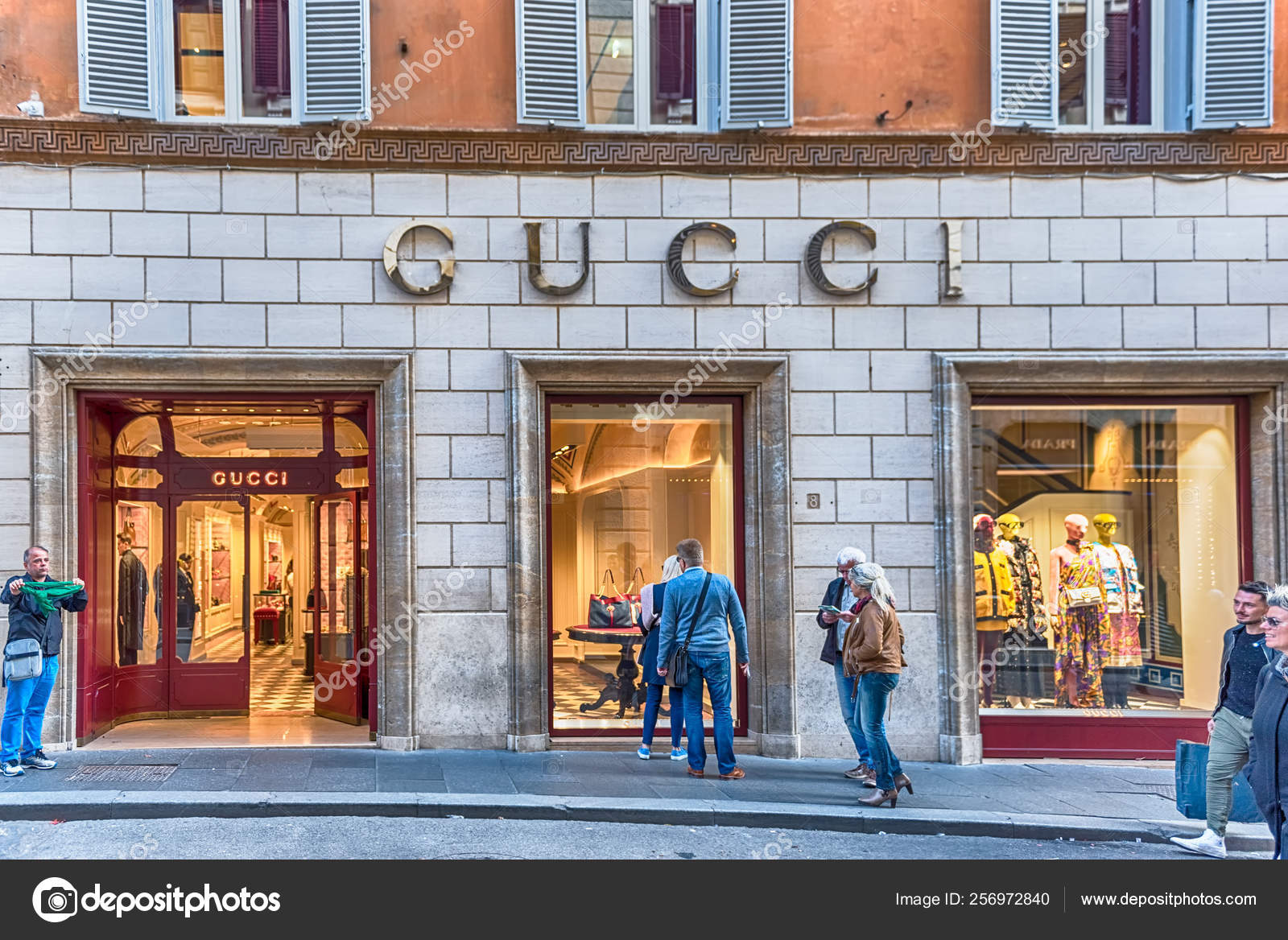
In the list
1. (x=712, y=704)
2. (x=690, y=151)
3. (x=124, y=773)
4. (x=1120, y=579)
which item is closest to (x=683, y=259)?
(x=690, y=151)

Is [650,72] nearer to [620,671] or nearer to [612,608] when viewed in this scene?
[612,608]

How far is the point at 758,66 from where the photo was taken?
35.1 ft

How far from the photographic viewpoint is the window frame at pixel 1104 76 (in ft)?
36.0

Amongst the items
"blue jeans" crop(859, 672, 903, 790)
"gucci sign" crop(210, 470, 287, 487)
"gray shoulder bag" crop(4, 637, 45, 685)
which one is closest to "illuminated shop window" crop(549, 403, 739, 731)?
"blue jeans" crop(859, 672, 903, 790)

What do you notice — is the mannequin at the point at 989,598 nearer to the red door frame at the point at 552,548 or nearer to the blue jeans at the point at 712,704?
the red door frame at the point at 552,548

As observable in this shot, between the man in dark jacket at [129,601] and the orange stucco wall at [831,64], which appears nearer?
the orange stucco wall at [831,64]

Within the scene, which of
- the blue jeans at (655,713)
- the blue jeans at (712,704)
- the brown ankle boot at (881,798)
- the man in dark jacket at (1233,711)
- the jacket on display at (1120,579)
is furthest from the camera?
the jacket on display at (1120,579)

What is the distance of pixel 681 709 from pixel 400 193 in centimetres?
509

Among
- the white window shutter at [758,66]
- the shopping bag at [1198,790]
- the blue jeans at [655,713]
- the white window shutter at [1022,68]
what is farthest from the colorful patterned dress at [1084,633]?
the white window shutter at [758,66]

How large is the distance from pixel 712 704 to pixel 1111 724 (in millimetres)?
4044

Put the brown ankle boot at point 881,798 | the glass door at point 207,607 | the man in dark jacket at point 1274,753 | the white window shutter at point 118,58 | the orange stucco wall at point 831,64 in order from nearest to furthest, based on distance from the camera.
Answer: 1. the man in dark jacket at point 1274,753
2. the brown ankle boot at point 881,798
3. the white window shutter at point 118,58
4. the orange stucco wall at point 831,64
5. the glass door at point 207,607

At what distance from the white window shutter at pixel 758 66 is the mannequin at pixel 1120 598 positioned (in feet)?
15.9

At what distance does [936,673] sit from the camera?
34.9 feet
